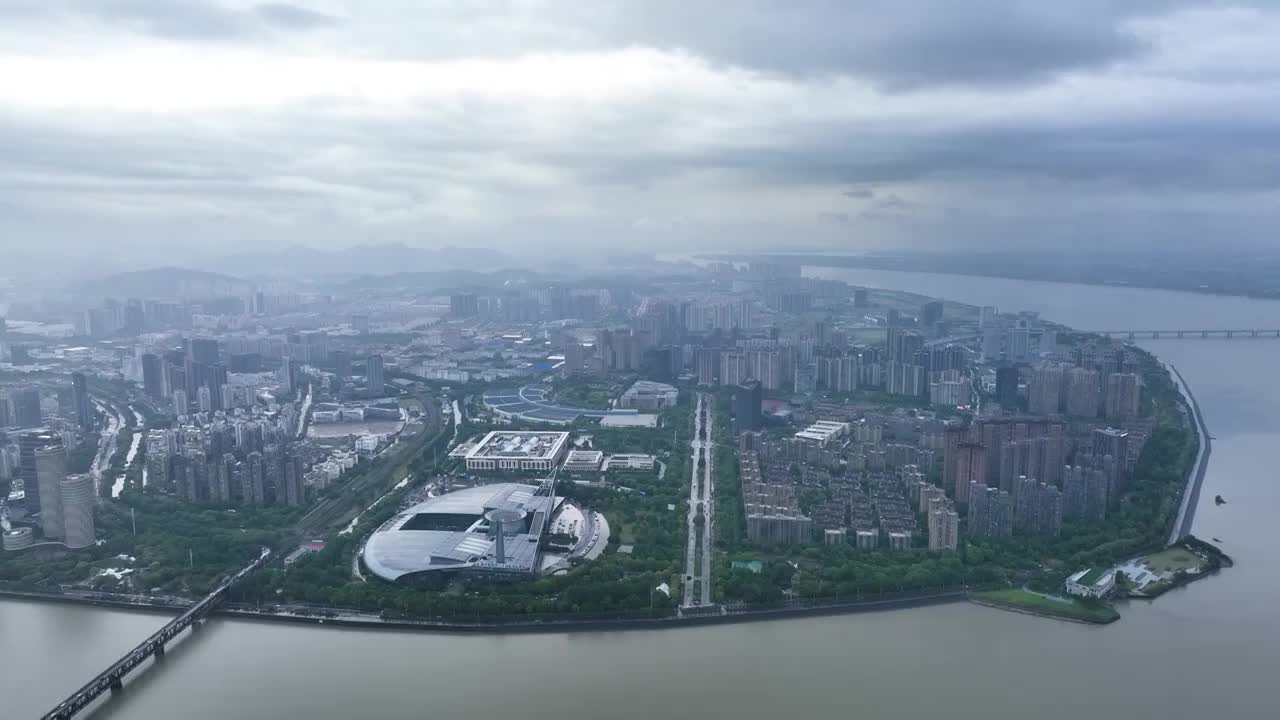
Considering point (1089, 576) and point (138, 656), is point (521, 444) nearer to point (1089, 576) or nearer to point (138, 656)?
point (138, 656)

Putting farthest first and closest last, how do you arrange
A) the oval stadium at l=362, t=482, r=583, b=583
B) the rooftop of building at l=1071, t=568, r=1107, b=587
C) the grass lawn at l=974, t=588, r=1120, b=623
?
the oval stadium at l=362, t=482, r=583, b=583
the rooftop of building at l=1071, t=568, r=1107, b=587
the grass lawn at l=974, t=588, r=1120, b=623

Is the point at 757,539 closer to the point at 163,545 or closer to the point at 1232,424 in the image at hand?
the point at 163,545

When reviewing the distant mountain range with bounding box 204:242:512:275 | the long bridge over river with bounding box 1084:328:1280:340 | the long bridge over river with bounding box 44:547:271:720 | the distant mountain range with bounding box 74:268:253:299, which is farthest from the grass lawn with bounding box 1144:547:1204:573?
the distant mountain range with bounding box 204:242:512:275

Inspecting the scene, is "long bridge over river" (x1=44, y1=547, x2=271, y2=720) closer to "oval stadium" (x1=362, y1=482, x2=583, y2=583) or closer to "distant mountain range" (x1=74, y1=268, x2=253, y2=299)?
"oval stadium" (x1=362, y1=482, x2=583, y2=583)

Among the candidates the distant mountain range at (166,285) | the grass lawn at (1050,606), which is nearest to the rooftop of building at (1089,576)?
the grass lawn at (1050,606)

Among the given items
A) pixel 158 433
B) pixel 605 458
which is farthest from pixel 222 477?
pixel 605 458

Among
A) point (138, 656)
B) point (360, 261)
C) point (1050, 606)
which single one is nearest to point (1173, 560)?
point (1050, 606)

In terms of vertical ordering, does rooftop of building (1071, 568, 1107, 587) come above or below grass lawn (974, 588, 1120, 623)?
above
